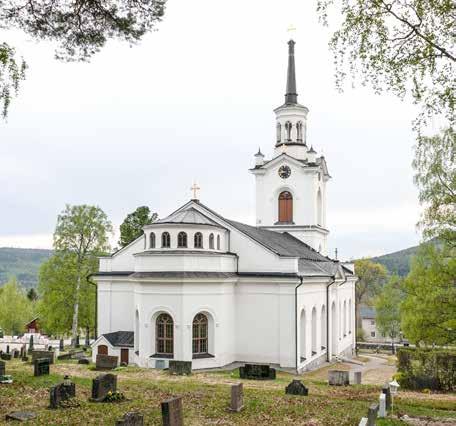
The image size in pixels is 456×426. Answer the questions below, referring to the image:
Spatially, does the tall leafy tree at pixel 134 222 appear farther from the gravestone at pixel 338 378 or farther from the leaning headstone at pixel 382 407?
the leaning headstone at pixel 382 407

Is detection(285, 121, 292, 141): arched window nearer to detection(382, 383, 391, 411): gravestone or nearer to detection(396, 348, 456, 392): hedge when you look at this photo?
detection(396, 348, 456, 392): hedge

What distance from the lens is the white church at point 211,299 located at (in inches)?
1062

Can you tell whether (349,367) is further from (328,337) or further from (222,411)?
(222,411)

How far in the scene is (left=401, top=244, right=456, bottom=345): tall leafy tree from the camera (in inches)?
798

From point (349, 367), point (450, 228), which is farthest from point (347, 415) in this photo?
point (349, 367)

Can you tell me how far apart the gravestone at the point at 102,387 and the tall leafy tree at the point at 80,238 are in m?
28.5

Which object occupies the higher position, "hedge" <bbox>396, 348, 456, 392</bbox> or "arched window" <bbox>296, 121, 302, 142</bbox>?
"arched window" <bbox>296, 121, 302, 142</bbox>

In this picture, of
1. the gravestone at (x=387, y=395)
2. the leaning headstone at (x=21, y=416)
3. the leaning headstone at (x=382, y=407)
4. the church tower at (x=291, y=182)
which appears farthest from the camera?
the church tower at (x=291, y=182)

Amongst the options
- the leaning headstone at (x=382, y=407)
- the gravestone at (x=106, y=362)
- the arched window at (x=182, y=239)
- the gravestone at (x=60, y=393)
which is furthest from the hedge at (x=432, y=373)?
the gravestone at (x=60, y=393)

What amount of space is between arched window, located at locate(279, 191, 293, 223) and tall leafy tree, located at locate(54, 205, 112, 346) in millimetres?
13741

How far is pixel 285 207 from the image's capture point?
135ft

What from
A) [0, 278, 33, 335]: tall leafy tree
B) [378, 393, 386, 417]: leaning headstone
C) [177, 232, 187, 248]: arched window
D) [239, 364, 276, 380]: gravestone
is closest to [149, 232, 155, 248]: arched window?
[177, 232, 187, 248]: arched window

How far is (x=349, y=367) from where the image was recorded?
115ft

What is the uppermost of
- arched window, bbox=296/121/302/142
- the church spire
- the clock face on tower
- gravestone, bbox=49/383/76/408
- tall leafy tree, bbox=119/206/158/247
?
the church spire
